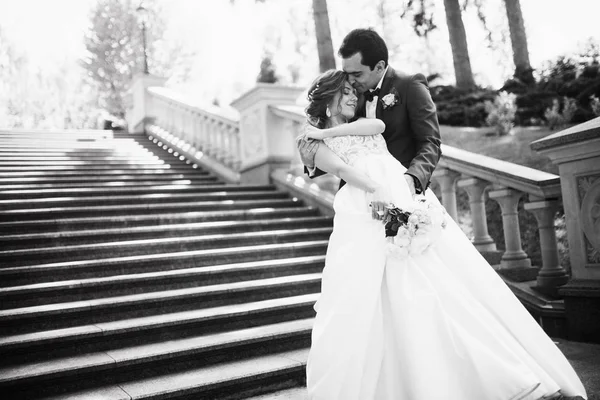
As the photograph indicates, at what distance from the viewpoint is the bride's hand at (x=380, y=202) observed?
2877 millimetres

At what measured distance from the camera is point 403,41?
32.3 meters

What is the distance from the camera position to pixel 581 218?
4.63 metres

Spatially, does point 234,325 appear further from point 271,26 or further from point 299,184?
point 271,26

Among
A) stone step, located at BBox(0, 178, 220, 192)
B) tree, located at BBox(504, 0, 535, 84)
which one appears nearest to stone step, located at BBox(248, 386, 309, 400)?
stone step, located at BBox(0, 178, 220, 192)

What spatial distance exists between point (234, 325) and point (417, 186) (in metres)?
2.55

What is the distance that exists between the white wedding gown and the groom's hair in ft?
1.85

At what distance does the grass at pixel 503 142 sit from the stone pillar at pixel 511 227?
376cm

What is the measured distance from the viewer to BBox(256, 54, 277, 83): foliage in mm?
20734

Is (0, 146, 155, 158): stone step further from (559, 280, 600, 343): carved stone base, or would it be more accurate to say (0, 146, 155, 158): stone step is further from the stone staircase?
(559, 280, 600, 343): carved stone base

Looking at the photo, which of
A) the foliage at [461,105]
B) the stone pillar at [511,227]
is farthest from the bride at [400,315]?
the foliage at [461,105]

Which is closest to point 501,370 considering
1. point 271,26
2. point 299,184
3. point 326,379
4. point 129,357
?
point 326,379

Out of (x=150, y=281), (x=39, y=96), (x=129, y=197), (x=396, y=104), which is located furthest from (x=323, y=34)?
(x=39, y=96)

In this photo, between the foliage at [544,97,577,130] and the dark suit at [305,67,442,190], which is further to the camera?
the foliage at [544,97,577,130]

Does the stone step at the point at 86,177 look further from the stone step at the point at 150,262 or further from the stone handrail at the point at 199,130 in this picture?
the stone step at the point at 150,262
